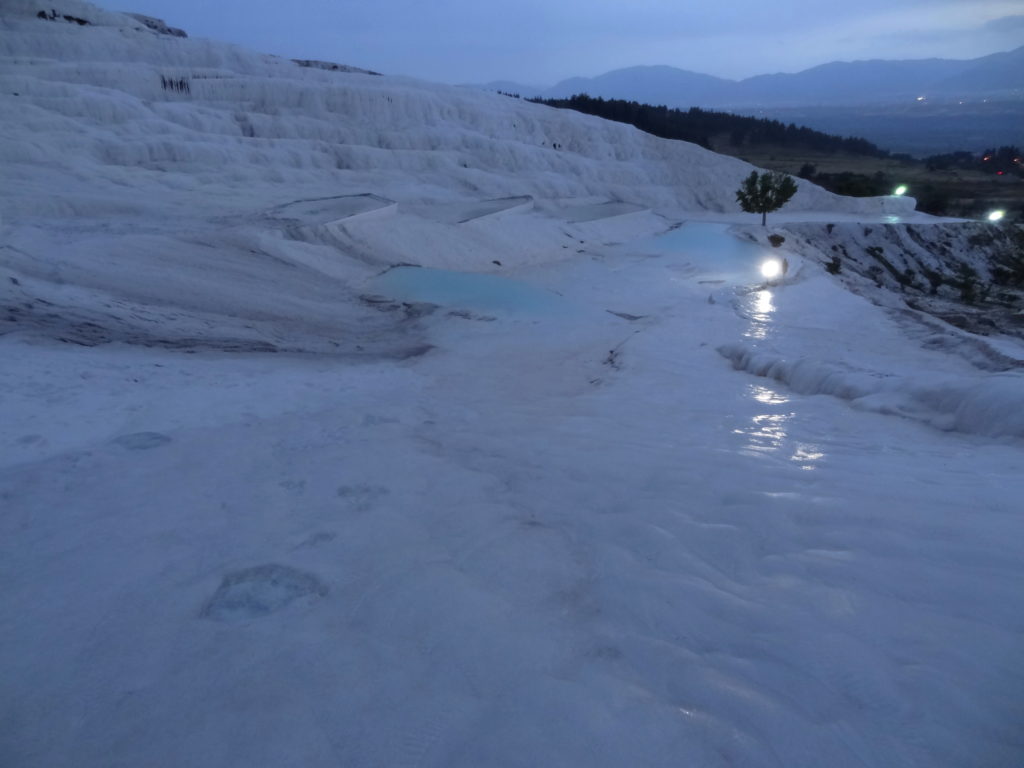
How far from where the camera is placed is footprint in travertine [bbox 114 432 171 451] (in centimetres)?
469

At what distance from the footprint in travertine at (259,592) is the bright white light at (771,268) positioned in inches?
611

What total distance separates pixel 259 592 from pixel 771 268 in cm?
1750

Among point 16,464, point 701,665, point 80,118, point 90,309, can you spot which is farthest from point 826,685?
point 80,118

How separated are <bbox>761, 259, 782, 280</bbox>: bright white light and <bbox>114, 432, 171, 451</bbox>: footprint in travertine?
14.9 m

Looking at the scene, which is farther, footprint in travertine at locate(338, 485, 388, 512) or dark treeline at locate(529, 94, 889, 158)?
dark treeline at locate(529, 94, 889, 158)

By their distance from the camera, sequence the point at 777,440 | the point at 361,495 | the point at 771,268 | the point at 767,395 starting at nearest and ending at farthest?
the point at 361,495 → the point at 777,440 → the point at 767,395 → the point at 771,268

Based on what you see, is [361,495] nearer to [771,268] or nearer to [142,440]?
[142,440]

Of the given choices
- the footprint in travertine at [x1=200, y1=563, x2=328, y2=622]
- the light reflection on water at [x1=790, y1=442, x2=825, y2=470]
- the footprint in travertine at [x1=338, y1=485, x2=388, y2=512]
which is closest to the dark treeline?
the light reflection on water at [x1=790, y1=442, x2=825, y2=470]

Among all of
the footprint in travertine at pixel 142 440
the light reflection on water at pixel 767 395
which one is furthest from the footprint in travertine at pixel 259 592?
the light reflection on water at pixel 767 395

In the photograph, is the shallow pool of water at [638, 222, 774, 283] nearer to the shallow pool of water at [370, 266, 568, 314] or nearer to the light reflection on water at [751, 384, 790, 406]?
the shallow pool of water at [370, 266, 568, 314]

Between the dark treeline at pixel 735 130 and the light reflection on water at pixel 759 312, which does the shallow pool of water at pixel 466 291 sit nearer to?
the light reflection on water at pixel 759 312

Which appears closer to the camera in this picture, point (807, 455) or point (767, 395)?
point (807, 455)

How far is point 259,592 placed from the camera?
3.03 metres

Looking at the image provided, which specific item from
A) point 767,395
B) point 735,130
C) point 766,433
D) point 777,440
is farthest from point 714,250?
point 735,130
